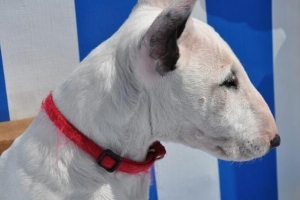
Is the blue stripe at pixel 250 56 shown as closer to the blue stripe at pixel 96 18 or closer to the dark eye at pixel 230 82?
the blue stripe at pixel 96 18

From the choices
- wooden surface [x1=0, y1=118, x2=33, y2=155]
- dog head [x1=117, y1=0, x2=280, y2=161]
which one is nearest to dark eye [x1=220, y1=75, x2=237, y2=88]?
dog head [x1=117, y1=0, x2=280, y2=161]

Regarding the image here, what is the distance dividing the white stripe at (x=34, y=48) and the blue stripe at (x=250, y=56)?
35 cm

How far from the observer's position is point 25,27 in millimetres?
1104

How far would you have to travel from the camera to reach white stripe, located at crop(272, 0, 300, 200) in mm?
1313

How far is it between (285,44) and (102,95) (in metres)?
0.74

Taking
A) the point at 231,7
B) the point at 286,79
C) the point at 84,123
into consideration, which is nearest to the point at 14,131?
the point at 84,123

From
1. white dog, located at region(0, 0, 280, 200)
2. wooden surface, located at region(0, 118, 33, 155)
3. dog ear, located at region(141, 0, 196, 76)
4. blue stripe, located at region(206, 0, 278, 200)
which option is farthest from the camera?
blue stripe, located at region(206, 0, 278, 200)

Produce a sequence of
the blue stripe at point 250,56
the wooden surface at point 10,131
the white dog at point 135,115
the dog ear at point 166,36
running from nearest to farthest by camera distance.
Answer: the dog ear at point 166,36 → the white dog at point 135,115 → the wooden surface at point 10,131 → the blue stripe at point 250,56

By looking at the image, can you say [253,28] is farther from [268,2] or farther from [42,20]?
[42,20]

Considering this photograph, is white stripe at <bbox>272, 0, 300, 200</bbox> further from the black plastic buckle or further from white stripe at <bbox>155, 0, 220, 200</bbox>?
the black plastic buckle

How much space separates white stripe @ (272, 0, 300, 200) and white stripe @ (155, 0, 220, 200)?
0.21 m

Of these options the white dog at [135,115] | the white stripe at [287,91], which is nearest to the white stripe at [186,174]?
the white stripe at [287,91]

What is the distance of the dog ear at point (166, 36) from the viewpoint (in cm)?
61

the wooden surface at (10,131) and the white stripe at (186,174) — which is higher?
the wooden surface at (10,131)
